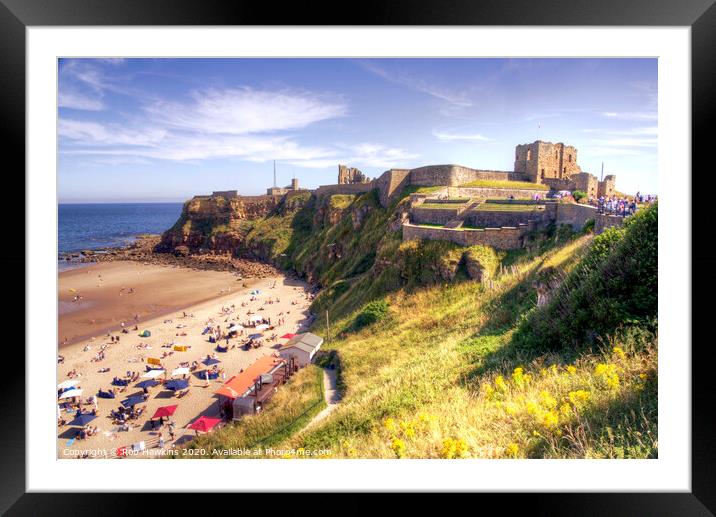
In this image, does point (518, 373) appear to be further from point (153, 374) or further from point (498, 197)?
point (498, 197)

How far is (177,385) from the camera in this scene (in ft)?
50.5

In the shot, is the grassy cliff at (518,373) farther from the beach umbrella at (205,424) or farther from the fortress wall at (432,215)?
the fortress wall at (432,215)

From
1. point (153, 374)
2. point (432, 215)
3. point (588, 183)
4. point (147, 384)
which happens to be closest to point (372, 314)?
point (432, 215)

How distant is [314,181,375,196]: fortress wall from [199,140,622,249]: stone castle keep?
948 centimetres

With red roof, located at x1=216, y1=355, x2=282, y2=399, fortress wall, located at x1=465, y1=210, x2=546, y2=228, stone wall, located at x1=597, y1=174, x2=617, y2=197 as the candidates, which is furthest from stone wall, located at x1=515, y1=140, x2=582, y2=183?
red roof, located at x1=216, y1=355, x2=282, y2=399

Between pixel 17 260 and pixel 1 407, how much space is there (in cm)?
175

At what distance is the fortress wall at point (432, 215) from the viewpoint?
1888cm

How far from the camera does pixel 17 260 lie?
420cm

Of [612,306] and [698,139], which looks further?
[612,306]

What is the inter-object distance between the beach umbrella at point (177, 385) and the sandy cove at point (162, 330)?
294mm

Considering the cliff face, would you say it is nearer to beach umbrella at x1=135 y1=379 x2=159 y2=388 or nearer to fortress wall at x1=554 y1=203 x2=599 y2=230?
beach umbrella at x1=135 y1=379 x2=159 y2=388

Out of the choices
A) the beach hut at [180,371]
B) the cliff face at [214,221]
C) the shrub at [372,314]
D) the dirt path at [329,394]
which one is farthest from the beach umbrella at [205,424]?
the cliff face at [214,221]
